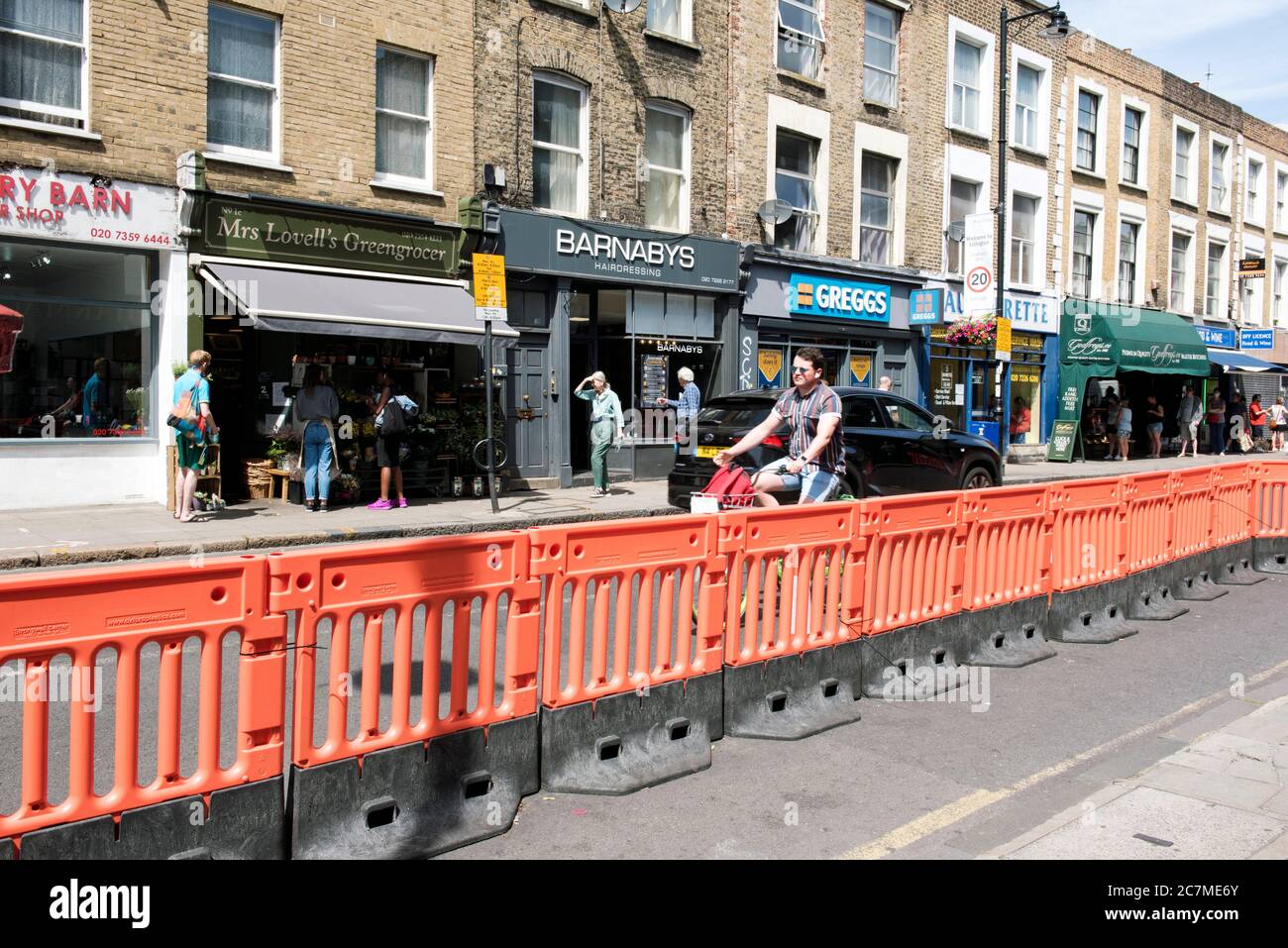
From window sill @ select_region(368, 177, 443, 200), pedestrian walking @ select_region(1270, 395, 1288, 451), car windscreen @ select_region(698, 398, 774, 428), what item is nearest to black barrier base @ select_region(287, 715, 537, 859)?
car windscreen @ select_region(698, 398, 774, 428)

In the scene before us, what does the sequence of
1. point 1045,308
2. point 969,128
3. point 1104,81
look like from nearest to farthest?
point 969,128 < point 1045,308 < point 1104,81

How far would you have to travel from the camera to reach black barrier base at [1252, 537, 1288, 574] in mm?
11664

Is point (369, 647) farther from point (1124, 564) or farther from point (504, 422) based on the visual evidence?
point (504, 422)

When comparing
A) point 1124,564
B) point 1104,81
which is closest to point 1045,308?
point 1104,81

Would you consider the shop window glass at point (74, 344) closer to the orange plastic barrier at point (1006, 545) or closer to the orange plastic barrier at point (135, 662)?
the orange plastic barrier at point (135, 662)

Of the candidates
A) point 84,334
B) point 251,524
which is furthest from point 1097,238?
point 84,334

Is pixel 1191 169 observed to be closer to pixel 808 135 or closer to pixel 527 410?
pixel 808 135

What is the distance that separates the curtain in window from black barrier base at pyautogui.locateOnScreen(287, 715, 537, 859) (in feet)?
39.5

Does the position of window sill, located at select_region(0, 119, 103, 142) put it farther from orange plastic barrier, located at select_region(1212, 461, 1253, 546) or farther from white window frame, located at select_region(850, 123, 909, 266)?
white window frame, located at select_region(850, 123, 909, 266)

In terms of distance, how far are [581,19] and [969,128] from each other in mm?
11760

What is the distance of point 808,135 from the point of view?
70.6 feet

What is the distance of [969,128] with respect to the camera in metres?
25.3

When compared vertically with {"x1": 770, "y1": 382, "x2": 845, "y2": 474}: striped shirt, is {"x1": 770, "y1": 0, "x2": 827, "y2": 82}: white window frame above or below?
above
